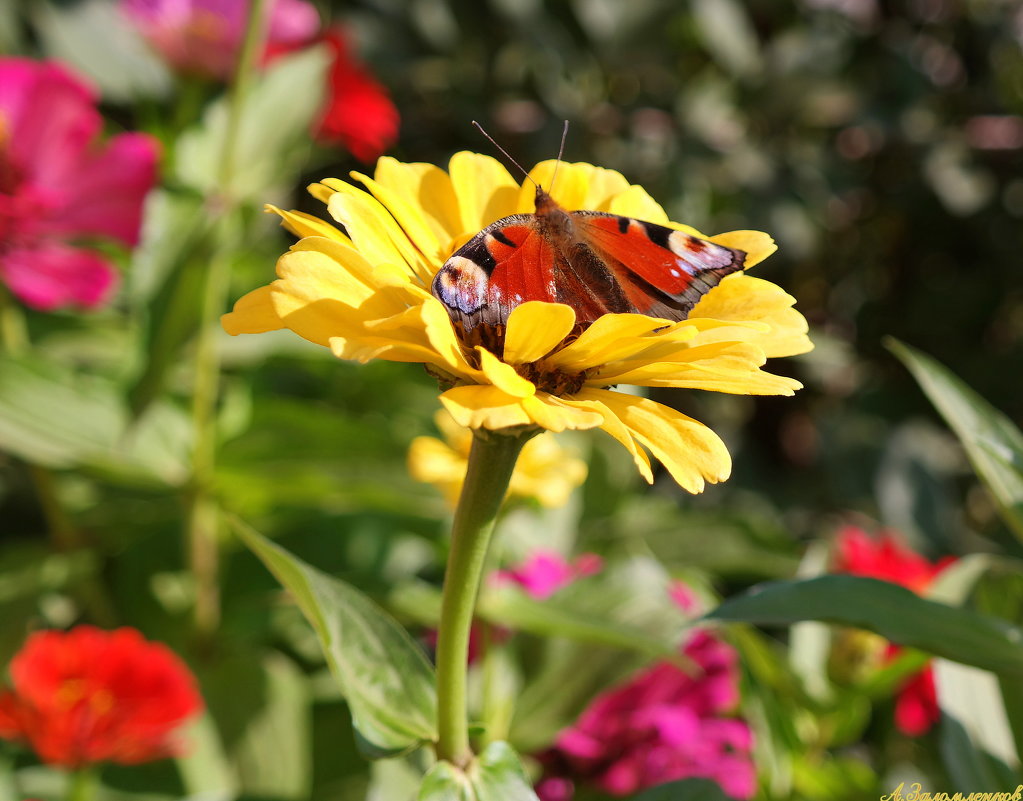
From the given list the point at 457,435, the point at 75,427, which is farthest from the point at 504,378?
the point at 75,427

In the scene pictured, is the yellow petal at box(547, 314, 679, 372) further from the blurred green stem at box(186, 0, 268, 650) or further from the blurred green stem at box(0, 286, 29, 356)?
the blurred green stem at box(0, 286, 29, 356)

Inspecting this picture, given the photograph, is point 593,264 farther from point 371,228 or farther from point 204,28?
point 204,28

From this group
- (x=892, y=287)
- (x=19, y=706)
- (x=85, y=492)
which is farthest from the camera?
(x=892, y=287)

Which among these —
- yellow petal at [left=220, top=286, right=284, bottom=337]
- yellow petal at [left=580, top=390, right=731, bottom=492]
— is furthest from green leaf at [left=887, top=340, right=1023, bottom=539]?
yellow petal at [left=220, top=286, right=284, bottom=337]

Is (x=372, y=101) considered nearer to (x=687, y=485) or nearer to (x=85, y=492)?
(x=85, y=492)

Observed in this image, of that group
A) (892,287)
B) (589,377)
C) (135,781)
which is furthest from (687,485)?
(892,287)

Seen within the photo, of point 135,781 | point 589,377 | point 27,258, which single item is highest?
point 589,377

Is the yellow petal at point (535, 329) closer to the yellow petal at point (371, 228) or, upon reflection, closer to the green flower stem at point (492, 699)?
the yellow petal at point (371, 228)

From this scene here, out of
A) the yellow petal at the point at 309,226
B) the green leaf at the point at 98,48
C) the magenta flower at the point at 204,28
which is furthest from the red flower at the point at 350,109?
the yellow petal at the point at 309,226
